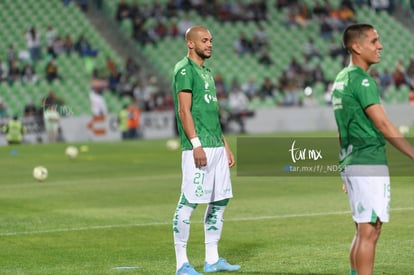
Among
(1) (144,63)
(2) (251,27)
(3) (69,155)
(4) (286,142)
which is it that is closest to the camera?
(3) (69,155)

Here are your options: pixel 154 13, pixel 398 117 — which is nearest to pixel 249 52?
pixel 154 13

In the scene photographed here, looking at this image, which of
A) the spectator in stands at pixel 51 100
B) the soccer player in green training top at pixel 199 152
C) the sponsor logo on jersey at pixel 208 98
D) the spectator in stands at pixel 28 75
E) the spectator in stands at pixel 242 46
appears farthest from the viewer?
the spectator in stands at pixel 242 46

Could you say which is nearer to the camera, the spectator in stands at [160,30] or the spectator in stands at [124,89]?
the spectator in stands at [124,89]

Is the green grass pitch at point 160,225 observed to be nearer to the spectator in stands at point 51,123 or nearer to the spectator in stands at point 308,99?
the spectator in stands at point 51,123

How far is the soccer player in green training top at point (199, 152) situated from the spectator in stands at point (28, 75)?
29.6 meters

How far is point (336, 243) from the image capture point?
11711mm

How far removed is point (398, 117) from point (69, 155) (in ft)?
58.9

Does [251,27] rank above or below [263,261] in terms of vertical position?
above

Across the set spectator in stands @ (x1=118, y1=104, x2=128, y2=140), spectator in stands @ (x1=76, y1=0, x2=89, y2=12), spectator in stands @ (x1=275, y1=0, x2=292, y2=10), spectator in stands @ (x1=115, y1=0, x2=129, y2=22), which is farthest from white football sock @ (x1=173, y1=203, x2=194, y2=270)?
spectator in stands @ (x1=275, y1=0, x2=292, y2=10)

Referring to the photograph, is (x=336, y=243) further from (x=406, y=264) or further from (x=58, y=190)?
(x=58, y=190)

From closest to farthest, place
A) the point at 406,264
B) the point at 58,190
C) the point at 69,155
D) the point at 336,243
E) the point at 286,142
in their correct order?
the point at 406,264 < the point at 336,243 < the point at 58,190 < the point at 69,155 < the point at 286,142

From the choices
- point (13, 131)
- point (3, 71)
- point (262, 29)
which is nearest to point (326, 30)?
point (262, 29)

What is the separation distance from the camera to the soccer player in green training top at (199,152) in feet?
31.8

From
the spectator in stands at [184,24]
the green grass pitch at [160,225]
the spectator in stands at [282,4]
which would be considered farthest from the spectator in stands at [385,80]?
the green grass pitch at [160,225]
